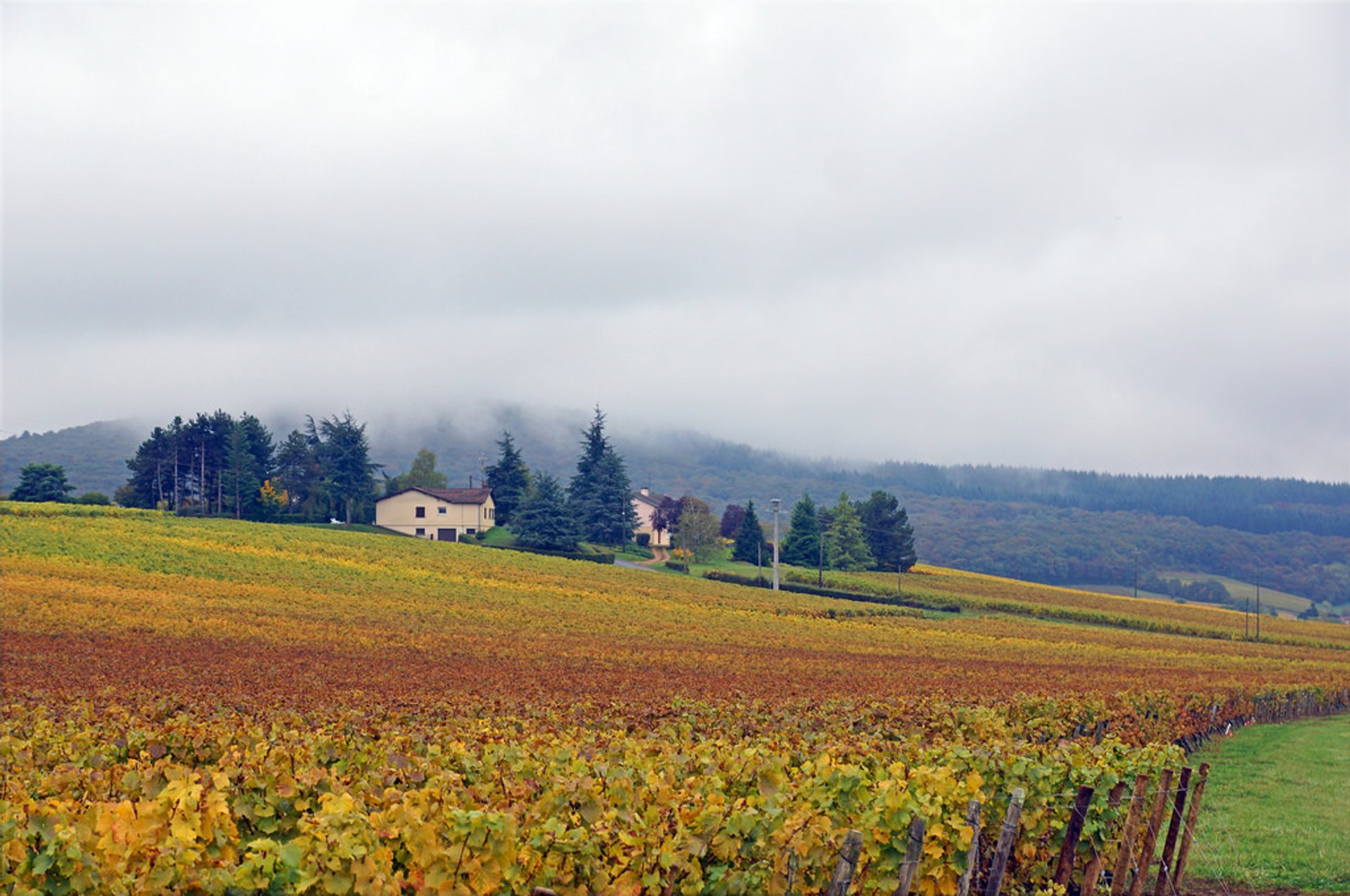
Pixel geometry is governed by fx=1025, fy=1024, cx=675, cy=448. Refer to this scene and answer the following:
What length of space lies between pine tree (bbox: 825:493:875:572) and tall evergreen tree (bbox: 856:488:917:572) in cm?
268

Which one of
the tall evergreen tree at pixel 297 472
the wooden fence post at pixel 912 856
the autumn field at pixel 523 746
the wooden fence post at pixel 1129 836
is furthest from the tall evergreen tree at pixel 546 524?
the wooden fence post at pixel 912 856

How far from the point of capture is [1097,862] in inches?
353

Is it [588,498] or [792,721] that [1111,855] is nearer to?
[792,721]

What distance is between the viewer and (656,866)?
597cm

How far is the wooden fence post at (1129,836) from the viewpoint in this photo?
8.62 m

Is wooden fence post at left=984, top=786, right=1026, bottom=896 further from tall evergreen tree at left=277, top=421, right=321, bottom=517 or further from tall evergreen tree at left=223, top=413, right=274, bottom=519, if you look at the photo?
tall evergreen tree at left=277, top=421, right=321, bottom=517

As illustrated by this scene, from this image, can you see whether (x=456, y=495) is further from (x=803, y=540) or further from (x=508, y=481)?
(x=803, y=540)

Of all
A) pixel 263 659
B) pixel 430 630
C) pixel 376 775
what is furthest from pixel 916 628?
pixel 376 775

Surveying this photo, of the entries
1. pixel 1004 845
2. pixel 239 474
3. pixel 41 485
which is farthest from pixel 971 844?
pixel 239 474

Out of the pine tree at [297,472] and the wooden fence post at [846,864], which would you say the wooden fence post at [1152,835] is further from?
the pine tree at [297,472]

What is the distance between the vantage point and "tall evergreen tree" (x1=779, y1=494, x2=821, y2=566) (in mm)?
106625

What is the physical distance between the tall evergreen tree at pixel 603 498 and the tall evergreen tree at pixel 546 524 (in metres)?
9.72

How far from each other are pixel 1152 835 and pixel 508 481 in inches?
4300

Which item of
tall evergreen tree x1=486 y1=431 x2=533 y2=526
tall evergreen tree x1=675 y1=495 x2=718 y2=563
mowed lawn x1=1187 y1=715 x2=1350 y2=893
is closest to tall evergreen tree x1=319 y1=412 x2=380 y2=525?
tall evergreen tree x1=486 y1=431 x2=533 y2=526
